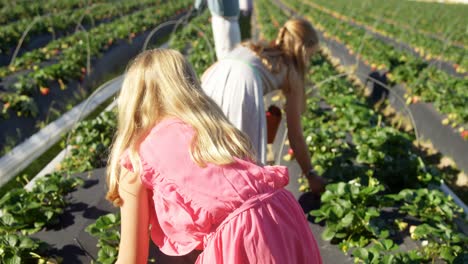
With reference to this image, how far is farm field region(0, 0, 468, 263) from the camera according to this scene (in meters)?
2.33

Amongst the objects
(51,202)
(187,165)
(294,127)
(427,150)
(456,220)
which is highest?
(187,165)

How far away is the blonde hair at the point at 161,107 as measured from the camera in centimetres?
166

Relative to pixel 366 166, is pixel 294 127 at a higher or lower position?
higher

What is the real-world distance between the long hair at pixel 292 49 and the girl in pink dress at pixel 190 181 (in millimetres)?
971

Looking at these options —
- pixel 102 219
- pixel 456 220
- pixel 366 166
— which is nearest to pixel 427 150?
pixel 366 166

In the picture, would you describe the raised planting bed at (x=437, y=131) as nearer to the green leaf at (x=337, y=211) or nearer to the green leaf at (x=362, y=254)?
the green leaf at (x=337, y=211)

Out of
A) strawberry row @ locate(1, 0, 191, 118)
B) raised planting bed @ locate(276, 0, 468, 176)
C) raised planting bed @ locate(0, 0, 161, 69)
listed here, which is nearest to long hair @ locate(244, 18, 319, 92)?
raised planting bed @ locate(276, 0, 468, 176)

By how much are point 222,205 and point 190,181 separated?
15 centimetres

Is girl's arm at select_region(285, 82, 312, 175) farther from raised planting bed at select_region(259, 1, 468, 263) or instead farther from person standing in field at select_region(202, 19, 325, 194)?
raised planting bed at select_region(259, 1, 468, 263)

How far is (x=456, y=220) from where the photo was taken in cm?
274

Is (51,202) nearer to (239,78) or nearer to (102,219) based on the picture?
(102,219)

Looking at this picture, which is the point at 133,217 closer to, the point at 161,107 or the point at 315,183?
the point at 161,107

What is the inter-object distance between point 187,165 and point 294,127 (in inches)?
49.5

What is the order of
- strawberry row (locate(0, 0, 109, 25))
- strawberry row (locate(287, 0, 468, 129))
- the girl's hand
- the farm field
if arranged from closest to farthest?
the farm field, the girl's hand, strawberry row (locate(287, 0, 468, 129)), strawberry row (locate(0, 0, 109, 25))
